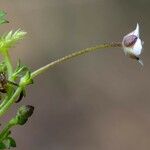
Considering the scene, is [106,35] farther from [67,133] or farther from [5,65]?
[5,65]

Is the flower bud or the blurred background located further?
the blurred background

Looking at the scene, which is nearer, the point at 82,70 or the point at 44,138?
the point at 44,138

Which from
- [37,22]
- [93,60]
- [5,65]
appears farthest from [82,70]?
[5,65]

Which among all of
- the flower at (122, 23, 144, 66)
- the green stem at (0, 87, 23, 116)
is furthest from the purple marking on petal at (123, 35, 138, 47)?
the green stem at (0, 87, 23, 116)

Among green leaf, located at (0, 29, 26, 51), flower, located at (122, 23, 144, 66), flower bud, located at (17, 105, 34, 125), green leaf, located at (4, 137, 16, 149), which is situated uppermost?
flower, located at (122, 23, 144, 66)

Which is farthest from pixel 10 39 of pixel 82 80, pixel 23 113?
pixel 82 80

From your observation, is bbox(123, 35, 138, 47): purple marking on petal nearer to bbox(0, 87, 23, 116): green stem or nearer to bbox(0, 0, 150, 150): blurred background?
bbox(0, 87, 23, 116): green stem

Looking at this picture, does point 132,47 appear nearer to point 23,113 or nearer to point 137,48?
point 137,48
